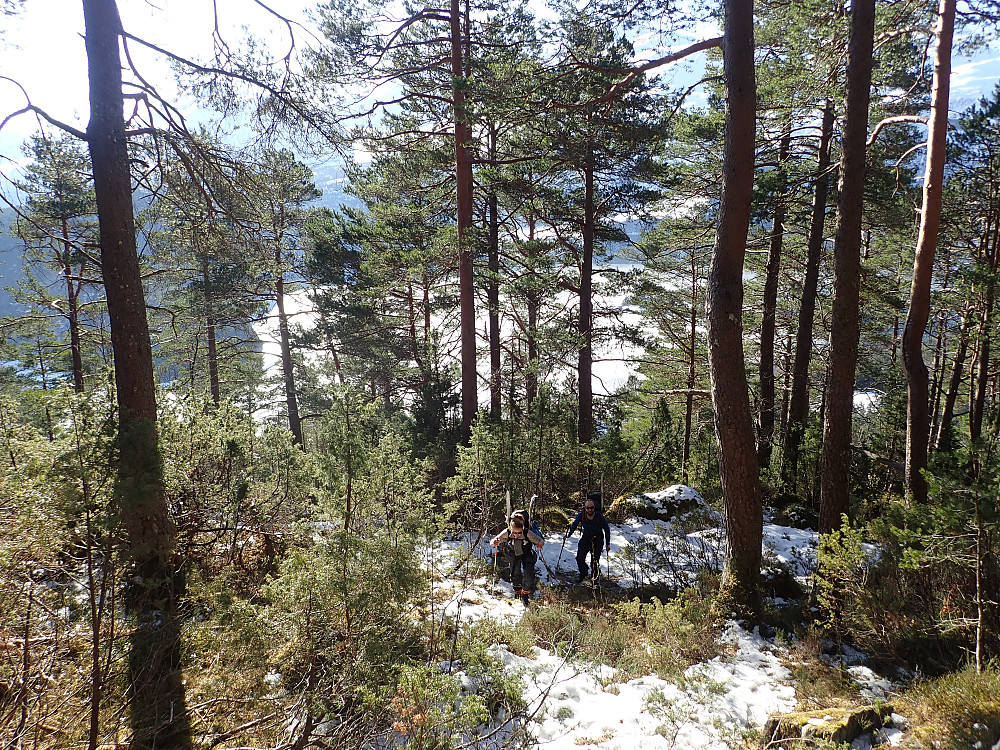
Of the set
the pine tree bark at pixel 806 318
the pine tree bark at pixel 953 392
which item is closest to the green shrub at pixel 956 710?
the pine tree bark at pixel 806 318

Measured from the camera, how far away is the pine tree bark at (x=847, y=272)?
5992 millimetres

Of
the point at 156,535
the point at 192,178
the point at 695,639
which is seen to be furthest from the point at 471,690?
the point at 192,178

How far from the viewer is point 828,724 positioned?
3.41 m

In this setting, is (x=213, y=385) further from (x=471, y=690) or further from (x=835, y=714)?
(x=835, y=714)

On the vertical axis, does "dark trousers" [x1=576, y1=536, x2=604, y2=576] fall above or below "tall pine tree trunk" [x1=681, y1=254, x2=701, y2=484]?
below

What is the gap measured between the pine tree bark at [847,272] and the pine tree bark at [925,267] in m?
1.29

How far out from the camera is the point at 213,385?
17891 millimetres

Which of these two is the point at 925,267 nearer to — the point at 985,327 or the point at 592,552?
the point at 985,327

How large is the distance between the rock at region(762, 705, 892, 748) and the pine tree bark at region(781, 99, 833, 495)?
8.43 meters

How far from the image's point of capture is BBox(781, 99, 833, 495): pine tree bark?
10.4 meters

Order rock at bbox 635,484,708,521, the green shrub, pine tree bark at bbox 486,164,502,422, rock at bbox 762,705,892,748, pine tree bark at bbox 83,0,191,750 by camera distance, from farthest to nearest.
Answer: pine tree bark at bbox 486,164,502,422 < rock at bbox 635,484,708,521 < pine tree bark at bbox 83,0,191,750 < rock at bbox 762,705,892,748 < the green shrub

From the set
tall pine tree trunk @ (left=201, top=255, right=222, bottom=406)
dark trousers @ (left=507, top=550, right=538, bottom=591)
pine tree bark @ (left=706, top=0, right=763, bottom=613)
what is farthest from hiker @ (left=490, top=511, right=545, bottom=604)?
tall pine tree trunk @ (left=201, top=255, right=222, bottom=406)

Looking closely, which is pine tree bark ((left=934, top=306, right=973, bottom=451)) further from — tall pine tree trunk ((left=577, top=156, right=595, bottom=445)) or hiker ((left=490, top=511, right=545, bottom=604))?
hiker ((left=490, top=511, right=545, bottom=604))

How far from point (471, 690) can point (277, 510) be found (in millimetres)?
3566
